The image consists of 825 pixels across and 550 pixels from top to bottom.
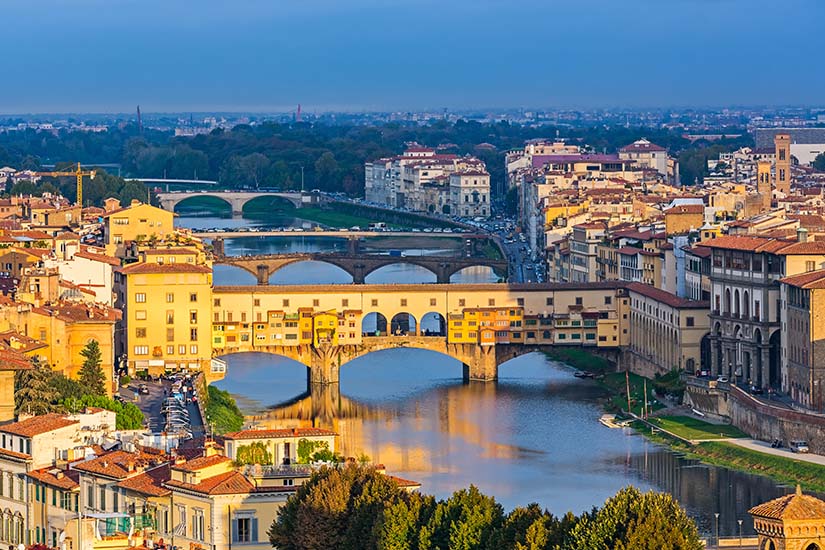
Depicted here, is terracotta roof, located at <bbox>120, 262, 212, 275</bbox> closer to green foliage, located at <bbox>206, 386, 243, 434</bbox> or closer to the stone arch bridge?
green foliage, located at <bbox>206, 386, 243, 434</bbox>

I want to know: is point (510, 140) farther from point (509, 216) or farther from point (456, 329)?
point (456, 329)

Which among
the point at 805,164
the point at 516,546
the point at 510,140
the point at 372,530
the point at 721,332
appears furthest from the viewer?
the point at 510,140

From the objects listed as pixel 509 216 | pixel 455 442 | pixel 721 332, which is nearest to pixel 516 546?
pixel 455 442

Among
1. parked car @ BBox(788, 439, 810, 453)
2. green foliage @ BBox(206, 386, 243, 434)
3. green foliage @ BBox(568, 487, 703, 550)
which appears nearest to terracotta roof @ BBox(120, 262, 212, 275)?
green foliage @ BBox(206, 386, 243, 434)

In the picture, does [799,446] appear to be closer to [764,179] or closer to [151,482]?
[151,482]

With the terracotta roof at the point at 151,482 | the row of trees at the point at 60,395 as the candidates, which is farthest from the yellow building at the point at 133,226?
the terracotta roof at the point at 151,482

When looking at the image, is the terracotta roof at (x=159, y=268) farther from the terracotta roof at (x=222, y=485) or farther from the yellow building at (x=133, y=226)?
the terracotta roof at (x=222, y=485)
